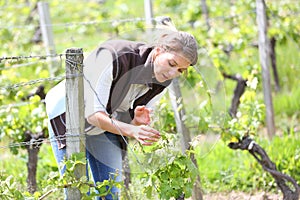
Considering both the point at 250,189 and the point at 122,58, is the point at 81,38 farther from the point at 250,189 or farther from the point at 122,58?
the point at 122,58

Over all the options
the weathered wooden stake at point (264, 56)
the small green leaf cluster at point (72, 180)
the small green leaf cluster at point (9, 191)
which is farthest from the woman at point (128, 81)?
the weathered wooden stake at point (264, 56)

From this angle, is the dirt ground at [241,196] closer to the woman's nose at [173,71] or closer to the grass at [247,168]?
the grass at [247,168]

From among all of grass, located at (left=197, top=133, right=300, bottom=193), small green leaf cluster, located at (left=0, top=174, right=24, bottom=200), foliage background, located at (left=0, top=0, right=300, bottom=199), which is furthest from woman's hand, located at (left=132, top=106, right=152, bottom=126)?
grass, located at (left=197, top=133, right=300, bottom=193)

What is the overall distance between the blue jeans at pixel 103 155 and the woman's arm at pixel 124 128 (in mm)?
241

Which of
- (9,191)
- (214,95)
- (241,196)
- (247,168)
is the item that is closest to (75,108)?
(9,191)

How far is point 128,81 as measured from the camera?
9.71ft

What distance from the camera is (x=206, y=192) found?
4457 millimetres

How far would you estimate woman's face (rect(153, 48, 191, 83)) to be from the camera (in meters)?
2.86

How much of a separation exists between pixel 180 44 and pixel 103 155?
784 mm

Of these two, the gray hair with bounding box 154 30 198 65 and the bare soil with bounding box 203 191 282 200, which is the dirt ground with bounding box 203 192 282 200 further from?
the gray hair with bounding box 154 30 198 65

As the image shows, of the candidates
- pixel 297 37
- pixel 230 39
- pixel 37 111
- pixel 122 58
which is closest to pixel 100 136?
pixel 122 58

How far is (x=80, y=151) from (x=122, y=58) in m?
0.49

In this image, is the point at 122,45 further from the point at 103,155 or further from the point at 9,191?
the point at 9,191

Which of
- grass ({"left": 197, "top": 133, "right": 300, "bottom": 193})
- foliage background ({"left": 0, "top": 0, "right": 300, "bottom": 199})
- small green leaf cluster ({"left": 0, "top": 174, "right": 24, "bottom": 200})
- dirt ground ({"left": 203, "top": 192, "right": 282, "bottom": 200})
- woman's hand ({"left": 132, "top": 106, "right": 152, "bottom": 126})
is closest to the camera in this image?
small green leaf cluster ({"left": 0, "top": 174, "right": 24, "bottom": 200})
